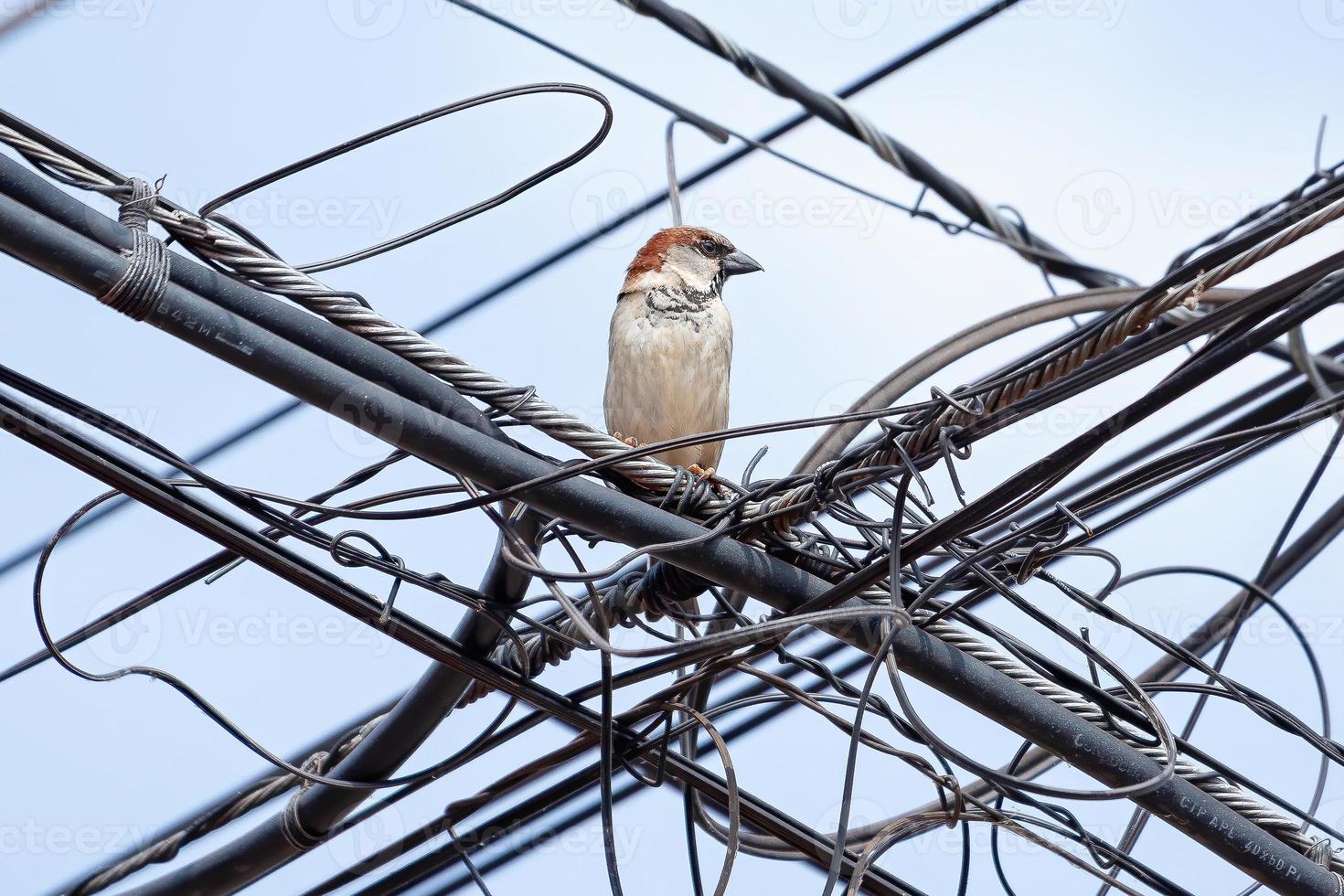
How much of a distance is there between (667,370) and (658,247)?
1.65 ft

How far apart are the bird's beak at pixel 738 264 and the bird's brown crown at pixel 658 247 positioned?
0.30ft

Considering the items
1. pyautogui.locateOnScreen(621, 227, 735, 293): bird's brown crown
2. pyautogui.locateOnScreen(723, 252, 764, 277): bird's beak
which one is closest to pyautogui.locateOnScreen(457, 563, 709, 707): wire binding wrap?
pyautogui.locateOnScreen(621, 227, 735, 293): bird's brown crown

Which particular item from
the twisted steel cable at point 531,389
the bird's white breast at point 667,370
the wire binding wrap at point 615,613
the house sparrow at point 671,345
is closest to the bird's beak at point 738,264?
→ the house sparrow at point 671,345

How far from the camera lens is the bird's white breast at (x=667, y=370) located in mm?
4035

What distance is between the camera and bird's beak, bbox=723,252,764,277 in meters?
4.37

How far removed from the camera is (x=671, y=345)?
405 centimetres

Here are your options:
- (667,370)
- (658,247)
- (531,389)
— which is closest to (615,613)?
(531,389)

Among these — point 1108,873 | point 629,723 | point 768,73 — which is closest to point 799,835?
point 629,723

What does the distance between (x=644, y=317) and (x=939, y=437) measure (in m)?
2.00

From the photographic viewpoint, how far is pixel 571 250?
5281 millimetres

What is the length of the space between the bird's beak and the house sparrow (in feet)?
0.04

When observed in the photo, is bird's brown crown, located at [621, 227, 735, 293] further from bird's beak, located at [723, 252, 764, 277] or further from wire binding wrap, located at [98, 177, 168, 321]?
wire binding wrap, located at [98, 177, 168, 321]

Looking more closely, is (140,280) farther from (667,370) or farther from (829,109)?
(829,109)

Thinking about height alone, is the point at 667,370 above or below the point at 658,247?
below
